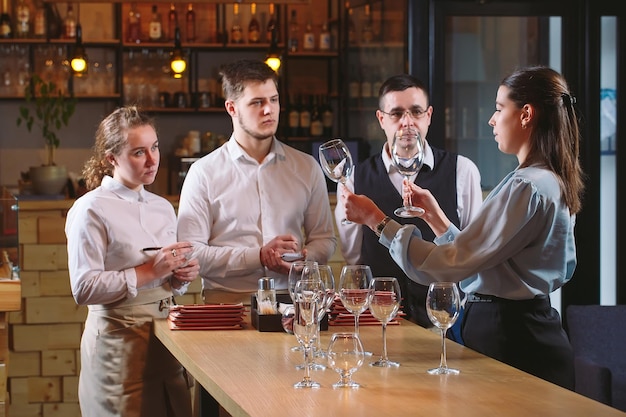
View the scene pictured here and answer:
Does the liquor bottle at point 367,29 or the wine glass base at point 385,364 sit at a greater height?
the liquor bottle at point 367,29

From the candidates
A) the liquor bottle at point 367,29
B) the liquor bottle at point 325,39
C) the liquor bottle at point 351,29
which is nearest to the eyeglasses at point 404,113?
the liquor bottle at point 367,29

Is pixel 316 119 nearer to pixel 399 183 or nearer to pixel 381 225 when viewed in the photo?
pixel 399 183

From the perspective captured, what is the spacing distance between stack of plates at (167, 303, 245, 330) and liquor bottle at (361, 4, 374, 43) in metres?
3.57

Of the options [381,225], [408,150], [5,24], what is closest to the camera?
[381,225]

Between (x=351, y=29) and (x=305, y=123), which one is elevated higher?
(x=351, y=29)

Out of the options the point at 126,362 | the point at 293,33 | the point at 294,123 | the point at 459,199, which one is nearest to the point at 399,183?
the point at 459,199

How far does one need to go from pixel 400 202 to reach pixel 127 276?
1.17 meters

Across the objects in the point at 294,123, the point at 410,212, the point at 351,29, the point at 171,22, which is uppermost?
the point at 171,22

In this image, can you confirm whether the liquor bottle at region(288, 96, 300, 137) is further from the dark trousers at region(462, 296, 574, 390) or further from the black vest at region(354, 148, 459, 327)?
the dark trousers at region(462, 296, 574, 390)

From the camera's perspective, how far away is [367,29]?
267 inches

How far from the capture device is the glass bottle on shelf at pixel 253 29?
28.3ft

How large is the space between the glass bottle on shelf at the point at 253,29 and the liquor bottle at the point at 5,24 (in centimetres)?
201

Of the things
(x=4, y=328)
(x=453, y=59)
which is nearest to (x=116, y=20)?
(x=453, y=59)

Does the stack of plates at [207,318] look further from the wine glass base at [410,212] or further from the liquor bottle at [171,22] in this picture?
the liquor bottle at [171,22]
